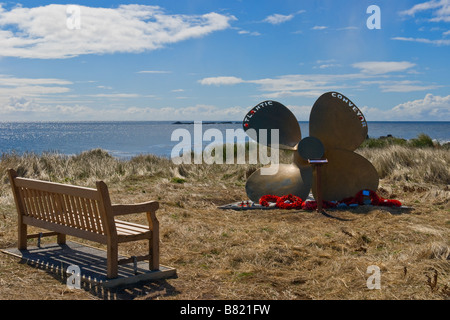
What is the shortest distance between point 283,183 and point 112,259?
20.5 feet

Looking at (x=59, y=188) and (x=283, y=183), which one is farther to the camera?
(x=283, y=183)

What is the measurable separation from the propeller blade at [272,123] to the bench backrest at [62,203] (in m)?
5.60

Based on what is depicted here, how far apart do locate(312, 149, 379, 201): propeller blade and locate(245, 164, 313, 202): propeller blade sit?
0.20m

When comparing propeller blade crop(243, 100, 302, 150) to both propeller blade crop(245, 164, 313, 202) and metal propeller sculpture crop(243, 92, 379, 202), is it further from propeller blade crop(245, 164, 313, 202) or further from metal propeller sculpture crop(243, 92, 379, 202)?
propeller blade crop(245, 164, 313, 202)

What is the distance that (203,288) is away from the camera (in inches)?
211

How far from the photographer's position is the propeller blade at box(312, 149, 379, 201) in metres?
10.8

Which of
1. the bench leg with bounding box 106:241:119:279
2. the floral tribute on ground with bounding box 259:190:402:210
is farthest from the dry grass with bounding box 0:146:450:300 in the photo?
the floral tribute on ground with bounding box 259:190:402:210

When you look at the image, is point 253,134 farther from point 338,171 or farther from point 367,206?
point 367,206

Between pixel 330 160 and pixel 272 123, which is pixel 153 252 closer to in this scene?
pixel 330 160

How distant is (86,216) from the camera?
5.69 meters

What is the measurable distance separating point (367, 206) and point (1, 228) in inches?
265

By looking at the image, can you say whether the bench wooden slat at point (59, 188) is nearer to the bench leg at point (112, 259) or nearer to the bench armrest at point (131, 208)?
the bench armrest at point (131, 208)

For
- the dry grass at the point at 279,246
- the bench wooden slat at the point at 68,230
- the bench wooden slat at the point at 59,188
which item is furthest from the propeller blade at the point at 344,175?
the bench wooden slat at the point at 59,188

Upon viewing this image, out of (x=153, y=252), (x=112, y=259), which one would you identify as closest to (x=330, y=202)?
(x=153, y=252)
